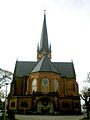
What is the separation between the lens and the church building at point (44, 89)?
63.0 metres

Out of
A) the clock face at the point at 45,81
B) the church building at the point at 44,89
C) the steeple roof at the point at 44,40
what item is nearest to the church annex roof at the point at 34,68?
the church building at the point at 44,89

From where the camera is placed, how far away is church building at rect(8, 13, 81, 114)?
2482 inches

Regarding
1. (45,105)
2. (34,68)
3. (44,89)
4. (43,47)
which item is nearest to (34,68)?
(34,68)

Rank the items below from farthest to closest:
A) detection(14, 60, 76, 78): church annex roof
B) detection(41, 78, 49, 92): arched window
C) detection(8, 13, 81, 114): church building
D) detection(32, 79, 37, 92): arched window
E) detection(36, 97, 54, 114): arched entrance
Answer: detection(14, 60, 76, 78): church annex roof → detection(32, 79, 37, 92): arched window → detection(41, 78, 49, 92): arched window → detection(36, 97, 54, 114): arched entrance → detection(8, 13, 81, 114): church building

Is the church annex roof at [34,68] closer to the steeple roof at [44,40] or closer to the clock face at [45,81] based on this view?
the clock face at [45,81]

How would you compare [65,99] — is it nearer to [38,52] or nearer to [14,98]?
[14,98]

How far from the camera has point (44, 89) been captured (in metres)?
69.0

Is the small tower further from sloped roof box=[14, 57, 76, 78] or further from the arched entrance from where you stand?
the arched entrance

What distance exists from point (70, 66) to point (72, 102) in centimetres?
2284

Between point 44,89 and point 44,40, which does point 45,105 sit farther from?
point 44,40

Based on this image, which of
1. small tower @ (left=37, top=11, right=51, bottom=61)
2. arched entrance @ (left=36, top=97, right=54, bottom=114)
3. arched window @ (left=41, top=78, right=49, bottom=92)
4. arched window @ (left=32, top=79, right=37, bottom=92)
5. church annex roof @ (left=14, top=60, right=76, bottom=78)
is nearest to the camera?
arched entrance @ (left=36, top=97, right=54, bottom=114)

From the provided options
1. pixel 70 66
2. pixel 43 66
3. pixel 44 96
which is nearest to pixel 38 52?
pixel 70 66

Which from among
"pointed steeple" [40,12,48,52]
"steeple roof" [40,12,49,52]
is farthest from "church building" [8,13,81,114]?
"pointed steeple" [40,12,48,52]

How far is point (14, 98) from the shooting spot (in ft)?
210
